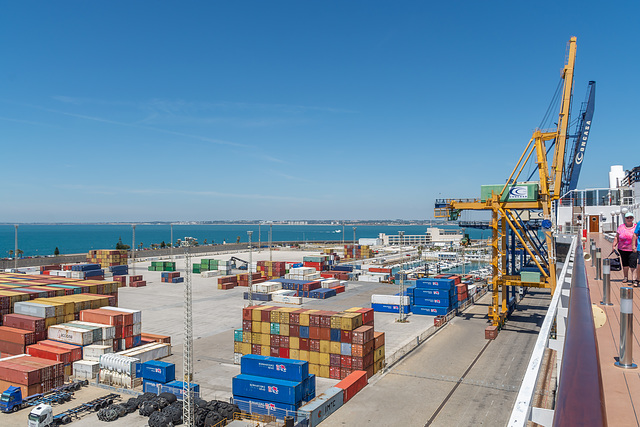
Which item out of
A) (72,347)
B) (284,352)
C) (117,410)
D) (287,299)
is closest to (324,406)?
(284,352)

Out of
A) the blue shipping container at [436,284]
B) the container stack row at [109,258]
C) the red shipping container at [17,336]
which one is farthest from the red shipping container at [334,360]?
the container stack row at [109,258]

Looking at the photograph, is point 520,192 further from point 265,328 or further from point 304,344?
point 265,328

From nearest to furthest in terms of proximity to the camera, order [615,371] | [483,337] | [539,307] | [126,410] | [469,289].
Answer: [615,371] → [126,410] → [483,337] → [539,307] → [469,289]

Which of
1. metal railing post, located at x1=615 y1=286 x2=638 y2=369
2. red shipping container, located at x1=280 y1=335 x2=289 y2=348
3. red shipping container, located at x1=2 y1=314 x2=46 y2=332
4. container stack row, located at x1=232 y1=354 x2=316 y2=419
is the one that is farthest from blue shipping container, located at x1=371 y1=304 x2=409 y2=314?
metal railing post, located at x1=615 y1=286 x2=638 y2=369

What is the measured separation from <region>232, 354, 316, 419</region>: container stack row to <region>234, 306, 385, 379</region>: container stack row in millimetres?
3920

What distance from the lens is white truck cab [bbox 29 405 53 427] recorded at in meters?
19.2

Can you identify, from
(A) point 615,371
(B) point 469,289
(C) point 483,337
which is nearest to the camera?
(A) point 615,371

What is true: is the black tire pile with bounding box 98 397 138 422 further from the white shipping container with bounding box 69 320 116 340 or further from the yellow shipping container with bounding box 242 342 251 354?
the yellow shipping container with bounding box 242 342 251 354

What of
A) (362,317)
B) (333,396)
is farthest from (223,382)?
(362,317)

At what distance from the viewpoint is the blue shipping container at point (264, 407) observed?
21.1 m

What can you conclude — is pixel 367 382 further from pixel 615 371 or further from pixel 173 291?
pixel 173 291

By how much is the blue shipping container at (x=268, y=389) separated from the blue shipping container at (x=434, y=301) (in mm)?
26428

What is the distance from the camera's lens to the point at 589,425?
1.52 m

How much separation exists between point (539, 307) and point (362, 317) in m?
29.8
